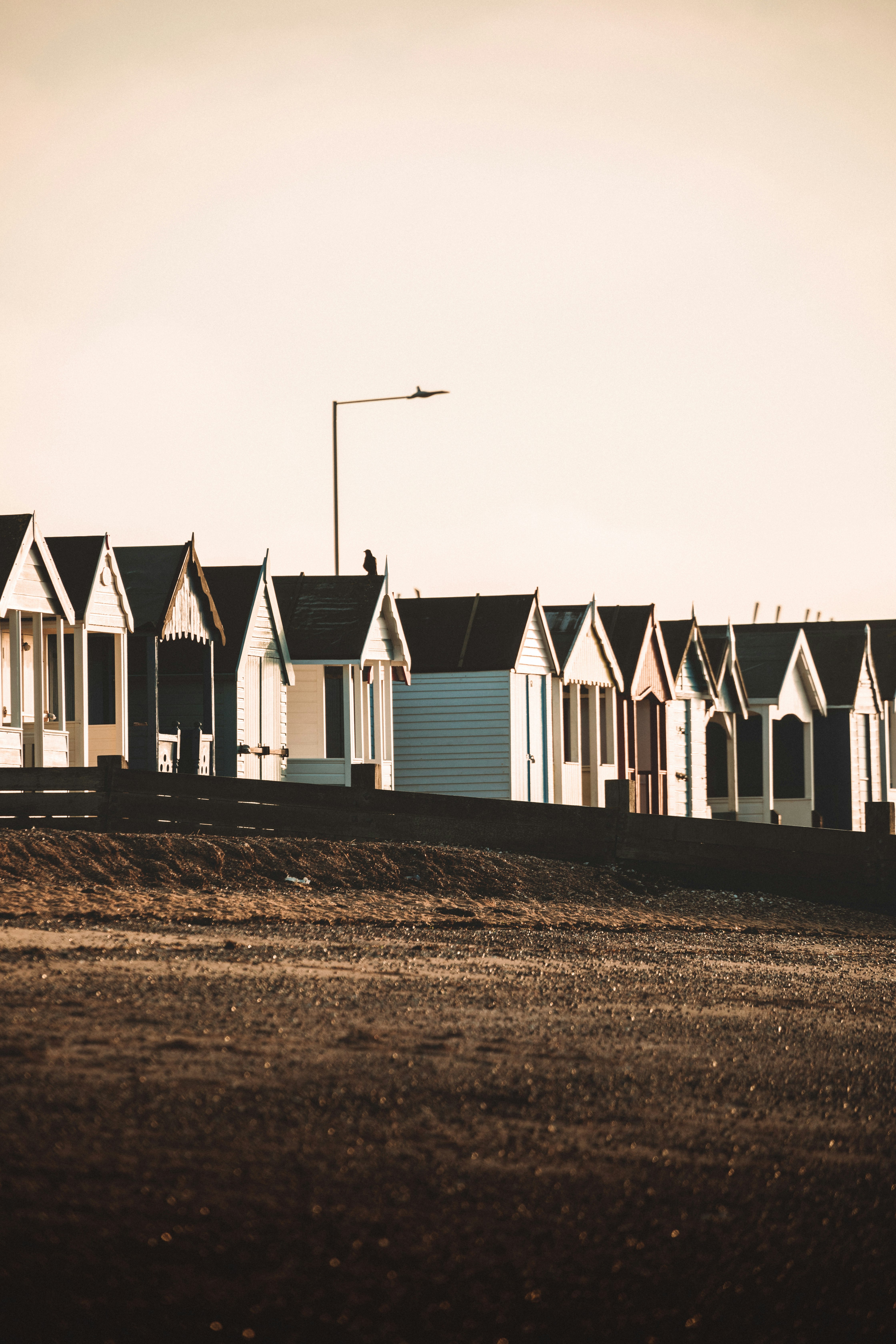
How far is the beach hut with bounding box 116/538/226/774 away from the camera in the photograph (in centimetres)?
2531

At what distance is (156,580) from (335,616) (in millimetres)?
5044

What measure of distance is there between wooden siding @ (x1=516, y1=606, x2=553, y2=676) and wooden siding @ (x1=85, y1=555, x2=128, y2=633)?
30.2 feet

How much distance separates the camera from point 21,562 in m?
22.1

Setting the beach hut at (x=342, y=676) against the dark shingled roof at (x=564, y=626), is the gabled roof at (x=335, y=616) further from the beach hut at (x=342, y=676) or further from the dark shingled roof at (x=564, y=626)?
the dark shingled roof at (x=564, y=626)

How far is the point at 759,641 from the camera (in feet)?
143

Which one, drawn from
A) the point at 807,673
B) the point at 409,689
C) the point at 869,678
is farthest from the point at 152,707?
the point at 869,678

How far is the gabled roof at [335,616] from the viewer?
2959 cm

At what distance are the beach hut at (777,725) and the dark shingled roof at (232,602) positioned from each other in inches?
685

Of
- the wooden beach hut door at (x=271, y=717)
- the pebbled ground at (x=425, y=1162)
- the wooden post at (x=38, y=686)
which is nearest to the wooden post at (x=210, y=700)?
the wooden beach hut door at (x=271, y=717)

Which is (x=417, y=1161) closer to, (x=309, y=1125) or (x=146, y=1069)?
(x=309, y=1125)

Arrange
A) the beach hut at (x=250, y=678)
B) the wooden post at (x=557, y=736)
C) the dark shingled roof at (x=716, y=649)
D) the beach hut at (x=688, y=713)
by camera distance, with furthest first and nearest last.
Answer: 1. the dark shingled roof at (x=716, y=649)
2. the beach hut at (x=688, y=713)
3. the wooden post at (x=557, y=736)
4. the beach hut at (x=250, y=678)

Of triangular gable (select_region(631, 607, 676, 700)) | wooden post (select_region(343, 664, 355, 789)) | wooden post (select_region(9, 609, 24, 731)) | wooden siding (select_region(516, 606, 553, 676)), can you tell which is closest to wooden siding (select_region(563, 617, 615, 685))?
wooden siding (select_region(516, 606, 553, 676))

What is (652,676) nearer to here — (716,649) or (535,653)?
(716,649)

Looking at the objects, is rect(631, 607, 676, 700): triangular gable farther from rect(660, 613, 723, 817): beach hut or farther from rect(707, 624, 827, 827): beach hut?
rect(707, 624, 827, 827): beach hut
